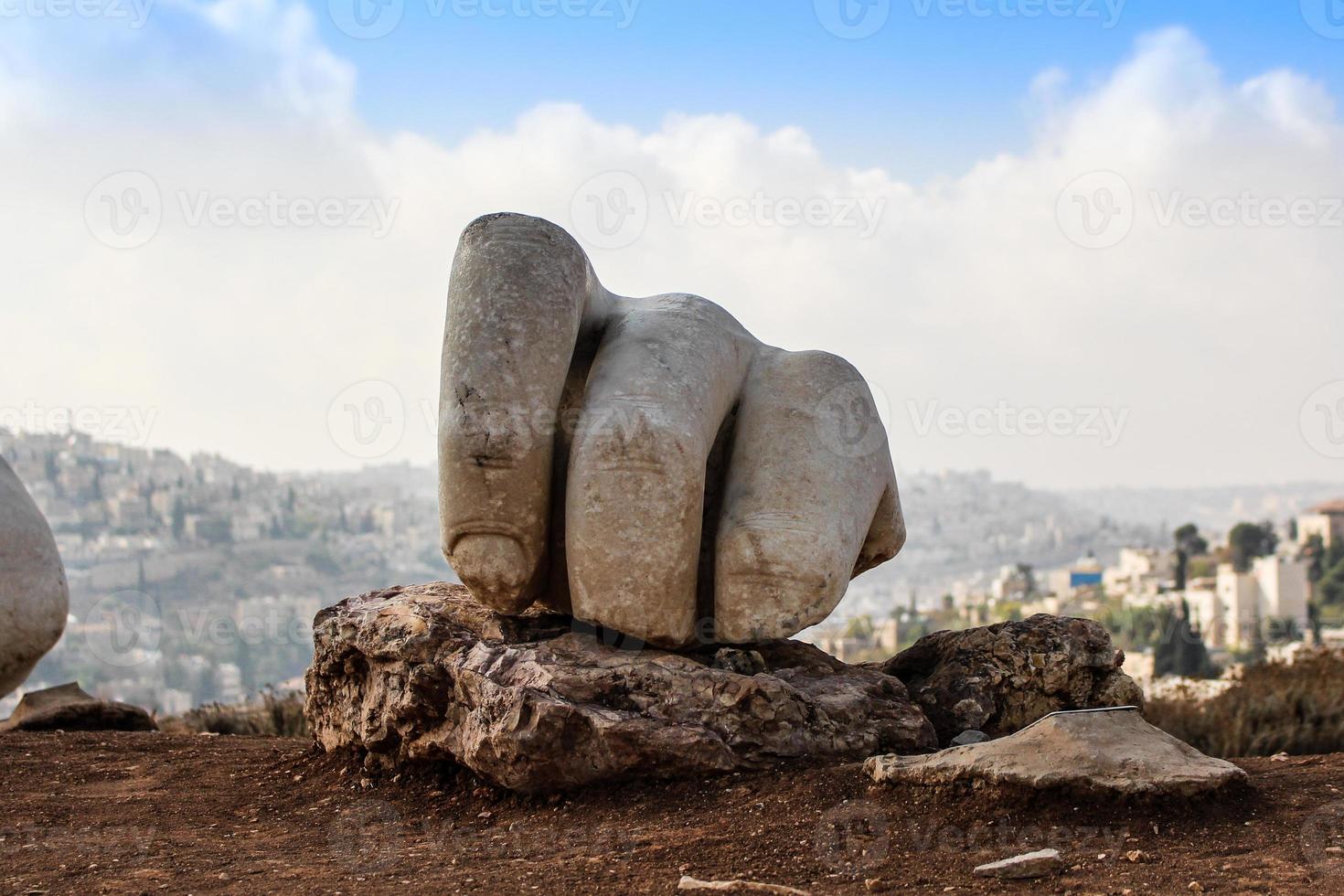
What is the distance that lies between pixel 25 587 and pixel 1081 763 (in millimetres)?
5942

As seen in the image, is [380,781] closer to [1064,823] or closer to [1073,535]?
[1064,823]

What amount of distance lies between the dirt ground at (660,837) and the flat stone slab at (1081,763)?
0.07 m

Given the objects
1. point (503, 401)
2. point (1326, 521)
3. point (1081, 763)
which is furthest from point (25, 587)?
point (1326, 521)

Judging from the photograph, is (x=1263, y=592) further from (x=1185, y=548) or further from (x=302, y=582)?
(x=302, y=582)

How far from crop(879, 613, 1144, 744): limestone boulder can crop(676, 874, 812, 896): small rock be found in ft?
8.25

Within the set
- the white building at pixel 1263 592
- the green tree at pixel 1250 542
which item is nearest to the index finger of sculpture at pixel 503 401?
the white building at pixel 1263 592

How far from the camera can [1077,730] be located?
5160 millimetres

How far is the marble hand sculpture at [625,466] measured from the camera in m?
6.12

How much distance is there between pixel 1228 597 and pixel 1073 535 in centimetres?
4016

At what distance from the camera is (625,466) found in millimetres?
6109

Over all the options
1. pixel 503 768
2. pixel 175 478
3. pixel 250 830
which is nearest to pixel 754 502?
pixel 503 768

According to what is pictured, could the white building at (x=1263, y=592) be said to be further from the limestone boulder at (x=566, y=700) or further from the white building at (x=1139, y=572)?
the limestone boulder at (x=566, y=700)

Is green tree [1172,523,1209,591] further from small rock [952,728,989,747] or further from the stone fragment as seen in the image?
small rock [952,728,989,747]

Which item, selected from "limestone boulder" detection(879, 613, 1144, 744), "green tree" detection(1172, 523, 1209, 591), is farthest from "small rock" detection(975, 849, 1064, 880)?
"green tree" detection(1172, 523, 1209, 591)
